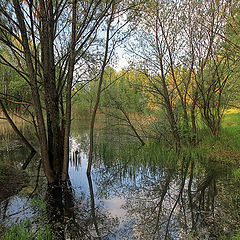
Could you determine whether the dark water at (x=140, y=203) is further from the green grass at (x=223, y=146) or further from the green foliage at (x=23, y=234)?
the green grass at (x=223, y=146)

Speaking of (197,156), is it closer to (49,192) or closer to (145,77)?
(145,77)

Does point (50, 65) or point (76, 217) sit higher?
point (50, 65)

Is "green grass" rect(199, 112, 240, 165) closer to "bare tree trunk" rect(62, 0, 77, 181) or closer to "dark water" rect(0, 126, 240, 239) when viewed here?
"dark water" rect(0, 126, 240, 239)

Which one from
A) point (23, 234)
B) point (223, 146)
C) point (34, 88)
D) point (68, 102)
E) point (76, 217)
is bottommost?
point (76, 217)

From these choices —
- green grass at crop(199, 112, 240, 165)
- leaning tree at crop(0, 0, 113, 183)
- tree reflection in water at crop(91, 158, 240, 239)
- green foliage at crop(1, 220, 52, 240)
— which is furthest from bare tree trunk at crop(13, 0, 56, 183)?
green grass at crop(199, 112, 240, 165)

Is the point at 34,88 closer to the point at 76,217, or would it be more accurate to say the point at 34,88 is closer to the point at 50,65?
the point at 50,65

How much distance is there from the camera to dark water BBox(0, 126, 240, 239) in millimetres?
3941

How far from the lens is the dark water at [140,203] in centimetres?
394

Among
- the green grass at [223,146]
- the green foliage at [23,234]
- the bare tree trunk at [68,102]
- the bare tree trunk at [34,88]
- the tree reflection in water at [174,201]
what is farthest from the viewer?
the green grass at [223,146]

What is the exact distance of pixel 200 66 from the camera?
29.2 feet

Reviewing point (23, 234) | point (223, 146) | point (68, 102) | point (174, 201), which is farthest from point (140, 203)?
point (223, 146)

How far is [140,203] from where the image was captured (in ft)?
16.9

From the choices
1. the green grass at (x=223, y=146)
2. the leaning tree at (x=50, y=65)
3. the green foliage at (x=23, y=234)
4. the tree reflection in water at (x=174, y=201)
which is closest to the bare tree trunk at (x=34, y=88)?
the leaning tree at (x=50, y=65)

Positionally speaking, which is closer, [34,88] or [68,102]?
[34,88]
